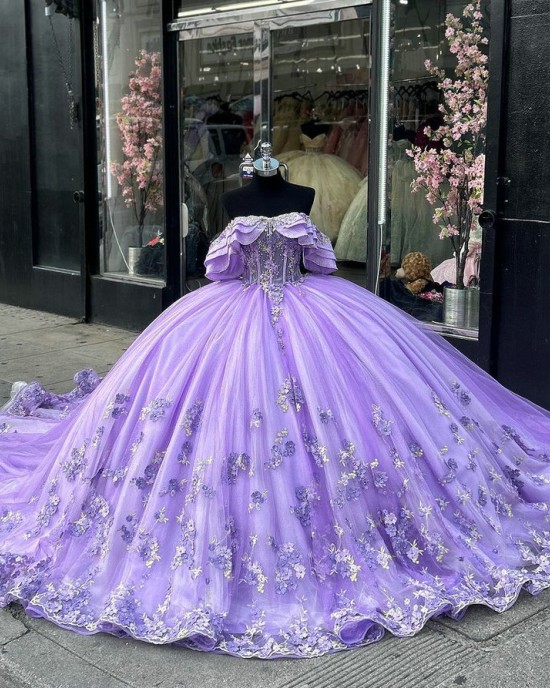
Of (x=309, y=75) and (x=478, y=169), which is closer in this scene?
(x=478, y=169)

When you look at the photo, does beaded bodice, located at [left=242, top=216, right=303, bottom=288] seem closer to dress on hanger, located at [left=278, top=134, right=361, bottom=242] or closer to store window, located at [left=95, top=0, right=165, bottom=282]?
dress on hanger, located at [left=278, top=134, right=361, bottom=242]

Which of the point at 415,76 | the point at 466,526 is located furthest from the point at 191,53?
the point at 466,526

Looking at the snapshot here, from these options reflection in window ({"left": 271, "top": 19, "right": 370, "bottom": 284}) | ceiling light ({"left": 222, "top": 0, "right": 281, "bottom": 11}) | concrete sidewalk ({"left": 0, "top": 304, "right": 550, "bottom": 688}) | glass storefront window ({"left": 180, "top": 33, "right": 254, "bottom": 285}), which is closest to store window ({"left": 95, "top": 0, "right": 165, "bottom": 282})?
glass storefront window ({"left": 180, "top": 33, "right": 254, "bottom": 285})

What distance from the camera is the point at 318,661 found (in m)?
3.11

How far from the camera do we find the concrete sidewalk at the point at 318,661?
3.02 meters

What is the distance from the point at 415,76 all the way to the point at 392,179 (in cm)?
70

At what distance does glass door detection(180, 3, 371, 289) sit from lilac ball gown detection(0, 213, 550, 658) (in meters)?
2.94

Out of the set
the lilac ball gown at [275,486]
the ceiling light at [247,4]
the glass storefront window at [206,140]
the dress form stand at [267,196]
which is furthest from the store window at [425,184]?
the dress form stand at [267,196]

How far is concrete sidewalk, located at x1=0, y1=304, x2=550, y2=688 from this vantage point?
3.02m

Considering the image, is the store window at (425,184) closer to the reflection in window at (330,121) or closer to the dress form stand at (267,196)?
the reflection in window at (330,121)

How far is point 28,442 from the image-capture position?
4.79 m

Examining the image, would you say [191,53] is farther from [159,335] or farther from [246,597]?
[246,597]

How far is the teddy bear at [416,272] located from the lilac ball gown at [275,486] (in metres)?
2.36

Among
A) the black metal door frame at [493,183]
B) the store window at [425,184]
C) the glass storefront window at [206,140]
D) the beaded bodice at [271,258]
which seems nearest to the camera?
the beaded bodice at [271,258]
